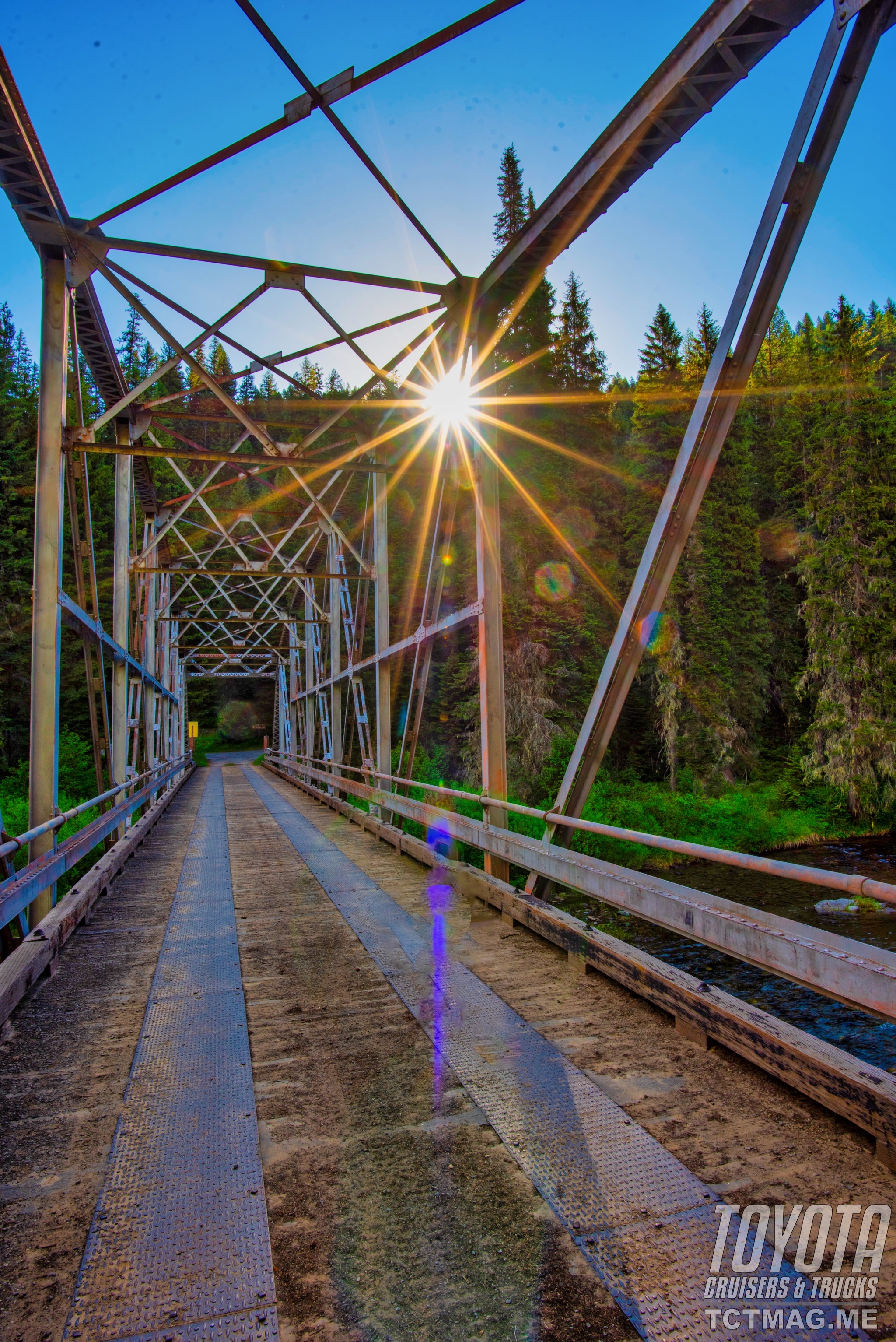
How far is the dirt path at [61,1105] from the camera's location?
2.01m

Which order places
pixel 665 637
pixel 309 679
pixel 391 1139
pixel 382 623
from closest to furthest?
pixel 391 1139, pixel 382 623, pixel 665 637, pixel 309 679

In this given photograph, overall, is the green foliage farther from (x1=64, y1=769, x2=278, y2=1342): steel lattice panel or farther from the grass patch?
(x1=64, y1=769, x2=278, y2=1342): steel lattice panel

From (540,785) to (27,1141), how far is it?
666 inches

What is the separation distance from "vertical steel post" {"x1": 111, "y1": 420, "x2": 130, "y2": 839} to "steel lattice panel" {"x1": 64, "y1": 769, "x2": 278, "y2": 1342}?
655cm

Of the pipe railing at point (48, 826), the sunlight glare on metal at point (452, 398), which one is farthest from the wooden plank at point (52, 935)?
the sunlight glare on metal at point (452, 398)

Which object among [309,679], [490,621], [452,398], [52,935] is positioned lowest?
[52,935]

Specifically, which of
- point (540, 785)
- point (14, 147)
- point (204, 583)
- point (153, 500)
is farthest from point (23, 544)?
point (14, 147)

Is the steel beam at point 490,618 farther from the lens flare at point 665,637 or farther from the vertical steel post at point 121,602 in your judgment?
the lens flare at point 665,637

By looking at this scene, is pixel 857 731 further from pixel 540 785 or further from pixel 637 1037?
pixel 637 1037

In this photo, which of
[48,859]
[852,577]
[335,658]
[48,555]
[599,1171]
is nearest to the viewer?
[599,1171]

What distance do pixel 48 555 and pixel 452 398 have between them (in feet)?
13.5

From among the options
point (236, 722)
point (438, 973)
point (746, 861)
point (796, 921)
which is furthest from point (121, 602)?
point (236, 722)

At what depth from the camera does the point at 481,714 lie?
25.6 ft

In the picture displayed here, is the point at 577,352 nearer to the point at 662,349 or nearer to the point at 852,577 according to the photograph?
the point at 662,349
